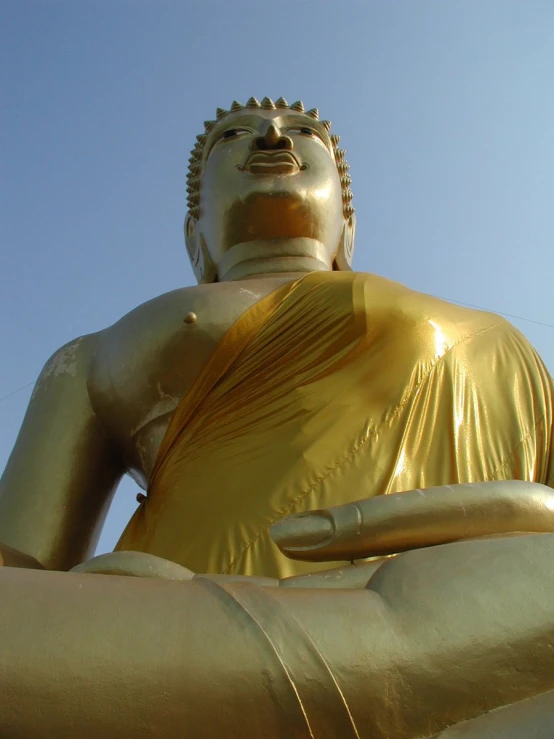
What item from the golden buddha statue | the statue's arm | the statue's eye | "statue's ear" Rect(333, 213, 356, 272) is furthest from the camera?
"statue's ear" Rect(333, 213, 356, 272)

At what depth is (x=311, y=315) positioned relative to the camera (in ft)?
9.93

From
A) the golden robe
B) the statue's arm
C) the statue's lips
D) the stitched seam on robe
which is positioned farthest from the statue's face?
the stitched seam on robe

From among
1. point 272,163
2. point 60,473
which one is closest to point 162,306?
point 60,473

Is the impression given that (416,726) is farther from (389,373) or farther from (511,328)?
(511,328)

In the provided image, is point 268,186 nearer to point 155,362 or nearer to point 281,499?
point 155,362

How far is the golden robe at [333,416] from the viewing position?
261cm

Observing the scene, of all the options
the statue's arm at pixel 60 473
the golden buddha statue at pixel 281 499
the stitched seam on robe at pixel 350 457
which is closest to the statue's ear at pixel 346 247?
the golden buddha statue at pixel 281 499

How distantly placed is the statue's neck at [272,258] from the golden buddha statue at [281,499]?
0.01 metres

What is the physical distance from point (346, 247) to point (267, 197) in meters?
0.69

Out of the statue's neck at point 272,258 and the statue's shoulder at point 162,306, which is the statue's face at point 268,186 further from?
the statue's shoulder at point 162,306

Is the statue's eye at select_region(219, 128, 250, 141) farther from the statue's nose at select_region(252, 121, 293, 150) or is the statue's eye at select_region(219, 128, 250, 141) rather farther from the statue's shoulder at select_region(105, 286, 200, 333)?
the statue's shoulder at select_region(105, 286, 200, 333)

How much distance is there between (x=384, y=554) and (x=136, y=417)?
130cm

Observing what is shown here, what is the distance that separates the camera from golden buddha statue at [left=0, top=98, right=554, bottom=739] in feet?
4.71

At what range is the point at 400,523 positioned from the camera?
1.92 m
